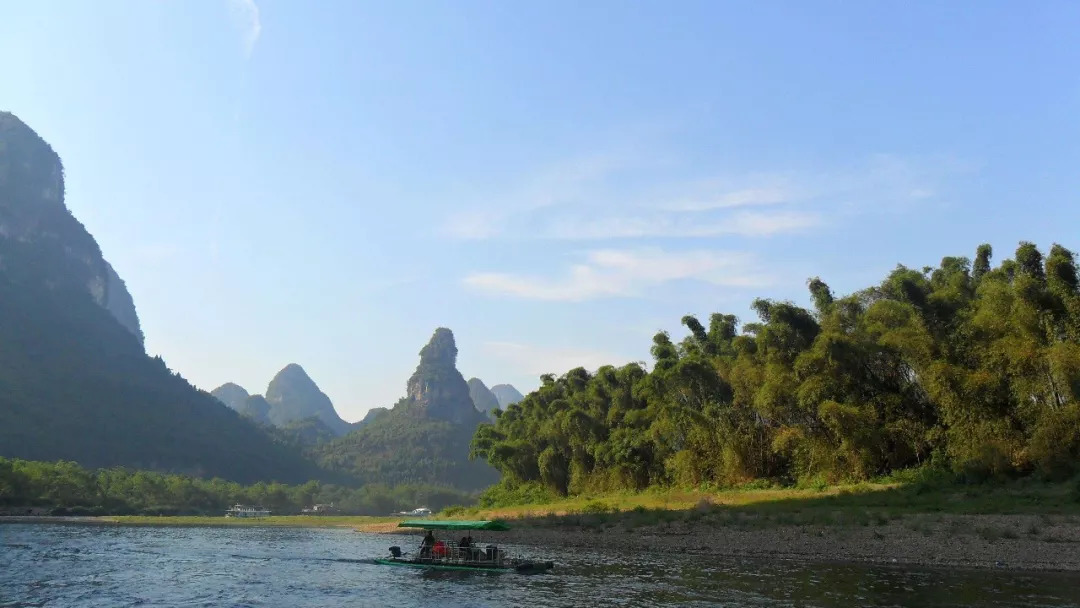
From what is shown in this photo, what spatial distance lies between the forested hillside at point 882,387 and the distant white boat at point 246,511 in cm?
8156

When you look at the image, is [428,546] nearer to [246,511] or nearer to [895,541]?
[895,541]

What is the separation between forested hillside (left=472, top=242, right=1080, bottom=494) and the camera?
1713 inches

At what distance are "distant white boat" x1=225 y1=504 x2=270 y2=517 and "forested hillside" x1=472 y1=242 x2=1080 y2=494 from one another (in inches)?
Result: 3211

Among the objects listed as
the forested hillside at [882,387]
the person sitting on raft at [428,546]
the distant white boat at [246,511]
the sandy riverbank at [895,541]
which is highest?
the forested hillside at [882,387]

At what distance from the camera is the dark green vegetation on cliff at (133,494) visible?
97.1 m

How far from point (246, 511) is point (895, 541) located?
401 feet

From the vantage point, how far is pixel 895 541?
37.2m

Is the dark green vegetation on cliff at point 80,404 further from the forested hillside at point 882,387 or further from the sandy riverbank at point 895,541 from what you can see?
the sandy riverbank at point 895,541

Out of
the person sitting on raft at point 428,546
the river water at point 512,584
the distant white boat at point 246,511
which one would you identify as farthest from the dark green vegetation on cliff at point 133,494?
the person sitting on raft at point 428,546

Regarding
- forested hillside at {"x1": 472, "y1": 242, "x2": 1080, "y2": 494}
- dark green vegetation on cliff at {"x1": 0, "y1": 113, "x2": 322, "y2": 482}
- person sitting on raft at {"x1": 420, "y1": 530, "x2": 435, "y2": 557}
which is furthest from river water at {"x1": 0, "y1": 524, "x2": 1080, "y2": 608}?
dark green vegetation on cliff at {"x1": 0, "y1": 113, "x2": 322, "y2": 482}

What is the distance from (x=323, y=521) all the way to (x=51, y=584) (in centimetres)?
8177

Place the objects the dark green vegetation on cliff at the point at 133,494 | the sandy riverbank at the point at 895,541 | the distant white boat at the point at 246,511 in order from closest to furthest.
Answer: the sandy riverbank at the point at 895,541
the dark green vegetation on cliff at the point at 133,494
the distant white boat at the point at 246,511

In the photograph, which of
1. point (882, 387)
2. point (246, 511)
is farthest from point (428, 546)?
point (246, 511)

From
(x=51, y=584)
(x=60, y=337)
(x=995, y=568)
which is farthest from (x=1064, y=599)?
(x=60, y=337)
